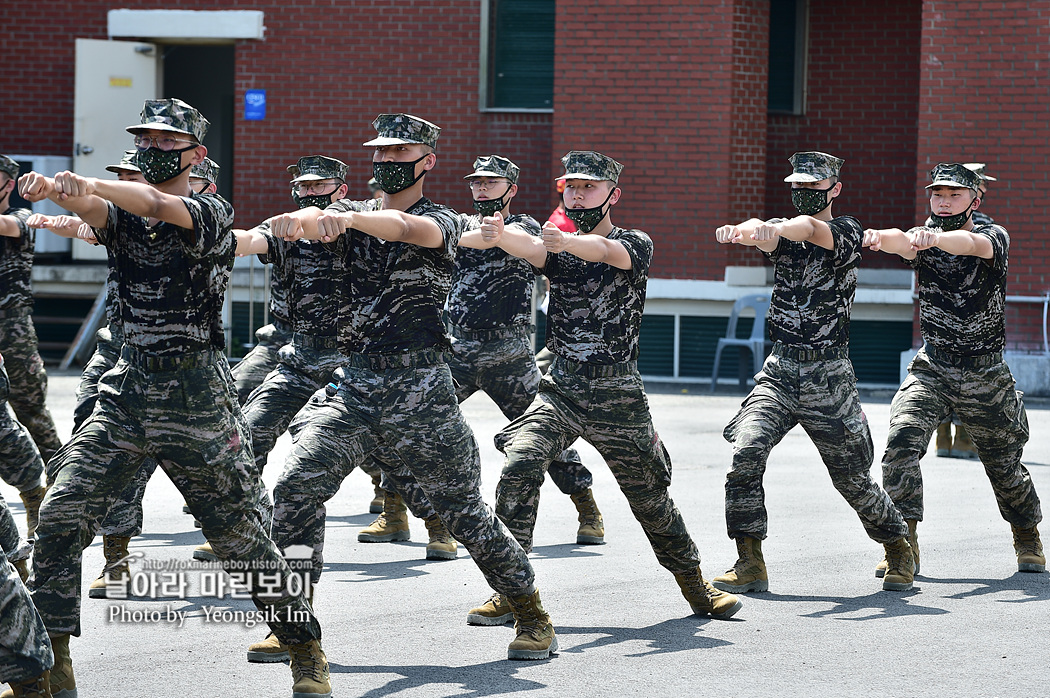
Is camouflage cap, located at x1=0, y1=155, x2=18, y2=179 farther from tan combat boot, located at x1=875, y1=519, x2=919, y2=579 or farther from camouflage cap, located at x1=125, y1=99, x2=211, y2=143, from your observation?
tan combat boot, located at x1=875, y1=519, x2=919, y2=579

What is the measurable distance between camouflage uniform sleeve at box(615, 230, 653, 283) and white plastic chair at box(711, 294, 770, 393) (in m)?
9.07

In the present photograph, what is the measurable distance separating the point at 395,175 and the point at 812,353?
264cm

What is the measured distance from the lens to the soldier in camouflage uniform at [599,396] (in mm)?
6387

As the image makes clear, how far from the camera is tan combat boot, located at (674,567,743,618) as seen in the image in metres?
6.59

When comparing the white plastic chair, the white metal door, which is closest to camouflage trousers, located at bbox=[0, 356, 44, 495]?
the white plastic chair

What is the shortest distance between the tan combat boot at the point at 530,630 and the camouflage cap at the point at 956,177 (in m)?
3.54

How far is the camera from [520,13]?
17.4 metres

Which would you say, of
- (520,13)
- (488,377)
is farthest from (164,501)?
(520,13)

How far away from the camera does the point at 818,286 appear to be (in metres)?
7.32

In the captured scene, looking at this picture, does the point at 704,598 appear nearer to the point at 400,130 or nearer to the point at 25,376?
the point at 400,130

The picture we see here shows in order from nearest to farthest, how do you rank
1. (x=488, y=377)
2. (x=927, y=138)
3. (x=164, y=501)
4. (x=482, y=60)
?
(x=488, y=377), (x=164, y=501), (x=927, y=138), (x=482, y=60)

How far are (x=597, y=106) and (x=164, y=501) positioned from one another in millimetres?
8569

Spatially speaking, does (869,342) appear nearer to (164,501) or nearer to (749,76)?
(749,76)

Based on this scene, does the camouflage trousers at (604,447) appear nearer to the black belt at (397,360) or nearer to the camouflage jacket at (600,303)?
the camouflage jacket at (600,303)
